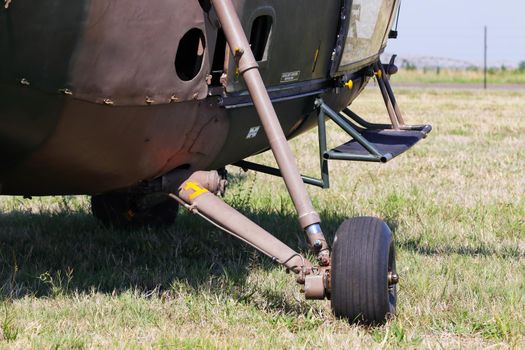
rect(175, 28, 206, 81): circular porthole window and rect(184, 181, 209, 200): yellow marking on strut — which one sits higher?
rect(175, 28, 206, 81): circular porthole window

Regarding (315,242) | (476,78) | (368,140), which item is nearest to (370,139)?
(368,140)

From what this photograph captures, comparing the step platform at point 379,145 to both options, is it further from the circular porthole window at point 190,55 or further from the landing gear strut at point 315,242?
the circular porthole window at point 190,55

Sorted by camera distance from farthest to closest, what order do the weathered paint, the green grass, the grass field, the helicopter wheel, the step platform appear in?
1. the green grass
2. the helicopter wheel
3. the step platform
4. the grass field
5. the weathered paint

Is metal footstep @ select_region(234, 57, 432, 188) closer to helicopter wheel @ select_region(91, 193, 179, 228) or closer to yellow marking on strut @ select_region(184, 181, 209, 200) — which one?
yellow marking on strut @ select_region(184, 181, 209, 200)

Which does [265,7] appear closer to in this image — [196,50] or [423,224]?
[196,50]

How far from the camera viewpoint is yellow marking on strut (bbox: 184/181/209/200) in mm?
4516

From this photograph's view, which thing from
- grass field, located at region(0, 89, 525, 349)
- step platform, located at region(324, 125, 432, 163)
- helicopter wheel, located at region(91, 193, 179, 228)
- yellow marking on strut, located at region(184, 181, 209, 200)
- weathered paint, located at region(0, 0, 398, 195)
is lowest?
grass field, located at region(0, 89, 525, 349)

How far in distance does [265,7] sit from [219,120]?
57 centimetres

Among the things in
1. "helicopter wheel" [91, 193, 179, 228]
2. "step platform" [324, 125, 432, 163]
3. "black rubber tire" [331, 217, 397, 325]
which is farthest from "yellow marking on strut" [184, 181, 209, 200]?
"helicopter wheel" [91, 193, 179, 228]

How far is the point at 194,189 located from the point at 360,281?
0.92 metres

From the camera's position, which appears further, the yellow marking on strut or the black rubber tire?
the yellow marking on strut

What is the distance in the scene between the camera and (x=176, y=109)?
4.25 metres

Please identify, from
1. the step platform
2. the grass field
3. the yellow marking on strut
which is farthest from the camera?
the step platform

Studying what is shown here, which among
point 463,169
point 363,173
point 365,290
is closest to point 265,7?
point 365,290
